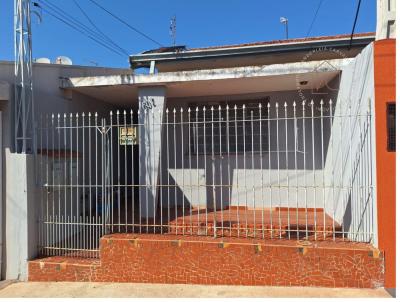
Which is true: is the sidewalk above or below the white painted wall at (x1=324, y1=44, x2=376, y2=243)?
below

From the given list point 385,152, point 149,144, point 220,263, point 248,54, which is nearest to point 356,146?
point 385,152

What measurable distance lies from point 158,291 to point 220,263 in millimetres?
879

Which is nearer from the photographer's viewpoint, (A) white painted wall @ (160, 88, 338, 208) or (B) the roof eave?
(B) the roof eave

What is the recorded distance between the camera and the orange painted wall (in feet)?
12.7

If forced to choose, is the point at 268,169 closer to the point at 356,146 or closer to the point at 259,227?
the point at 259,227

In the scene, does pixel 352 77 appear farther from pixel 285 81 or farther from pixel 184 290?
pixel 184 290

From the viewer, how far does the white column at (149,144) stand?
593 centimetres

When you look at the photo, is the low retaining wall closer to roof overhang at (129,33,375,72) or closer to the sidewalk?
the sidewalk

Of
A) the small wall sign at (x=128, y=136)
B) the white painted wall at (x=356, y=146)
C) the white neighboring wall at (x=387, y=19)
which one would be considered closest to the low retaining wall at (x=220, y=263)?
the white painted wall at (x=356, y=146)

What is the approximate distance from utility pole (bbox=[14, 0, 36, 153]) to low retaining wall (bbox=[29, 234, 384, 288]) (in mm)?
1809

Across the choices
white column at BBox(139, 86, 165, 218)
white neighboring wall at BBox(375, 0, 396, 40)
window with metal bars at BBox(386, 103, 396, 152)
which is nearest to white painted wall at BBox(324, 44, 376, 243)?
window with metal bars at BBox(386, 103, 396, 152)

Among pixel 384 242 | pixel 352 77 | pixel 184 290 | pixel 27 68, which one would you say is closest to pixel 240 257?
pixel 184 290

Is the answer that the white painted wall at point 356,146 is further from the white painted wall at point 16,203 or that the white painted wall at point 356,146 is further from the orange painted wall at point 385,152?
the white painted wall at point 16,203

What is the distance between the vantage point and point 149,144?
19.6 ft
